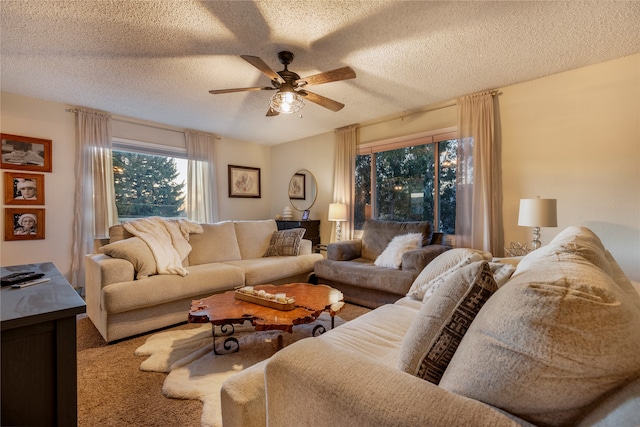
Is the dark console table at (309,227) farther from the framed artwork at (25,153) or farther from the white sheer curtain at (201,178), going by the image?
the framed artwork at (25,153)

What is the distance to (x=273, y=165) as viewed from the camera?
588 centimetres

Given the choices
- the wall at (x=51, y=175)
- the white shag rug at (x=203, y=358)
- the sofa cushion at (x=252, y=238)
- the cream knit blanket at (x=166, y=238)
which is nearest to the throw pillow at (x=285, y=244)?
the sofa cushion at (x=252, y=238)

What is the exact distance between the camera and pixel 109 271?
92.7 inches

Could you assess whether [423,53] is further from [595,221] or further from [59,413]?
[59,413]

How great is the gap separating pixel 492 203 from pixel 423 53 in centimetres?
180

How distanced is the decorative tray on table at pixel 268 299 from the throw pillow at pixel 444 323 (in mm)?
1144

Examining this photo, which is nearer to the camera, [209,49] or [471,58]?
[209,49]

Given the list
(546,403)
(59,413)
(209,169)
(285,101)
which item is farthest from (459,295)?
(209,169)

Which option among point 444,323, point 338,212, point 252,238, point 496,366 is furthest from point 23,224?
point 496,366

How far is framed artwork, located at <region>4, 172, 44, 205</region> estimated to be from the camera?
3318 millimetres

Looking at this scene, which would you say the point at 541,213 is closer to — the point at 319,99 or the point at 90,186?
the point at 319,99

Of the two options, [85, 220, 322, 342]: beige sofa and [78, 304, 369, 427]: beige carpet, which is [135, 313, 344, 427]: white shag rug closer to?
[78, 304, 369, 427]: beige carpet

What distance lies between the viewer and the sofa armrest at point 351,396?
2.02 feet

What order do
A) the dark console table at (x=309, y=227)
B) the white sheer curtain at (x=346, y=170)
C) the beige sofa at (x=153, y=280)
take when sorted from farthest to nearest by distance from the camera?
the dark console table at (x=309, y=227)
the white sheer curtain at (x=346, y=170)
the beige sofa at (x=153, y=280)
